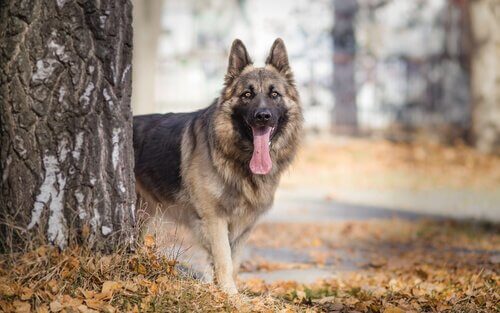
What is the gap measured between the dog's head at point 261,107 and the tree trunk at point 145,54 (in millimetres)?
10549

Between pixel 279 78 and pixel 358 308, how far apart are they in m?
2.32

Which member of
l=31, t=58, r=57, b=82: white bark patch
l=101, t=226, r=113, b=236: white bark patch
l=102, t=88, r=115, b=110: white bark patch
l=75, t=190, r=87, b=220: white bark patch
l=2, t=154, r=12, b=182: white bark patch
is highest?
l=31, t=58, r=57, b=82: white bark patch

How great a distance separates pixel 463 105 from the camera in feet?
71.8

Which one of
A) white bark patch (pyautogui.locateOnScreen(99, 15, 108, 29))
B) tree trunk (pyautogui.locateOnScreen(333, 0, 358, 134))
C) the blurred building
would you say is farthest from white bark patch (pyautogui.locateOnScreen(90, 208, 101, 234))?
tree trunk (pyautogui.locateOnScreen(333, 0, 358, 134))

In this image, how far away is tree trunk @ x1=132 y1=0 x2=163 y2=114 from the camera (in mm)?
17094

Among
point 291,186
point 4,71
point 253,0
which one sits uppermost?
point 253,0

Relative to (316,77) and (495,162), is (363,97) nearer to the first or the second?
(316,77)

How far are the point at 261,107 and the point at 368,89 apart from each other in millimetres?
16602

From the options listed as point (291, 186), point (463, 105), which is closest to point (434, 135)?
point (463, 105)

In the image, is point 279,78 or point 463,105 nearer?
point 279,78

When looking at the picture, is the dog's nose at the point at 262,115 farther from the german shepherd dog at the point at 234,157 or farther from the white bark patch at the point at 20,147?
the white bark patch at the point at 20,147

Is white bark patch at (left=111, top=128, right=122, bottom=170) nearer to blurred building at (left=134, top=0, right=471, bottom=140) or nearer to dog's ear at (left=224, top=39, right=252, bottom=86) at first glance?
dog's ear at (left=224, top=39, right=252, bottom=86)

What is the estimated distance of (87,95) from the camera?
16.1 ft

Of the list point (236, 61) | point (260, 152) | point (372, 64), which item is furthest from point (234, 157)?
point (372, 64)
